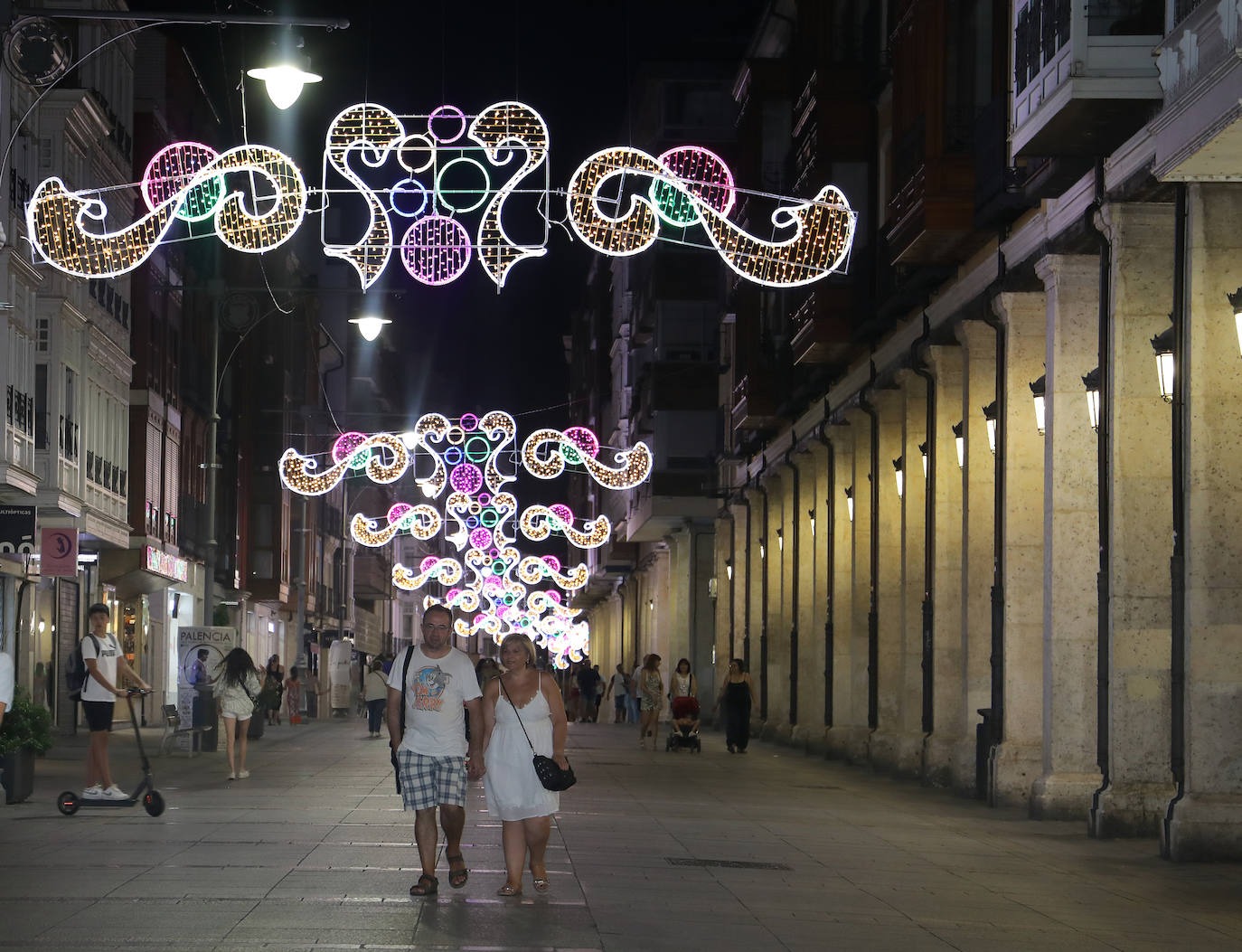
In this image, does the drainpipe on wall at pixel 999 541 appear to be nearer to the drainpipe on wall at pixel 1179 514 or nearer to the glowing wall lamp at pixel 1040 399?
the glowing wall lamp at pixel 1040 399

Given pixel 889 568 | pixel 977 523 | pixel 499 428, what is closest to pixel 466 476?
pixel 499 428

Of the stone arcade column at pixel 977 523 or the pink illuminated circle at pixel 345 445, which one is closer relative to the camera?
the stone arcade column at pixel 977 523

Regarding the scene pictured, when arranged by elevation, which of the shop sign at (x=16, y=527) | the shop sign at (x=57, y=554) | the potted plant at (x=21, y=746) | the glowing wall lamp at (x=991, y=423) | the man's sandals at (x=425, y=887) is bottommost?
the man's sandals at (x=425, y=887)

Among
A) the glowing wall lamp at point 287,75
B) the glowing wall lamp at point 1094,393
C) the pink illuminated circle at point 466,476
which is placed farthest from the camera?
the pink illuminated circle at point 466,476

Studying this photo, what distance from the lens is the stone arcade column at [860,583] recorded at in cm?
3312

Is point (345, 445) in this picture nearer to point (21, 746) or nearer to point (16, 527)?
point (16, 527)

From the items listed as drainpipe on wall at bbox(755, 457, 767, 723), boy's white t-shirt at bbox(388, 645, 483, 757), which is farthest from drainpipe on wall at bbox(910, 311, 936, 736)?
drainpipe on wall at bbox(755, 457, 767, 723)

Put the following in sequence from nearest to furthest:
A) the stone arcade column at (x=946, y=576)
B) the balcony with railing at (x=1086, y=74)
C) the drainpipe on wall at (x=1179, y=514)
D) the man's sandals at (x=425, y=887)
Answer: the man's sandals at (x=425, y=887) < the balcony with railing at (x=1086, y=74) < the drainpipe on wall at (x=1179, y=514) < the stone arcade column at (x=946, y=576)

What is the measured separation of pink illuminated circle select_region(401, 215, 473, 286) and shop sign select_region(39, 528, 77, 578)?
32.5 feet

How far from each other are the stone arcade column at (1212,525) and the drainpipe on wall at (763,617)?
91.1ft

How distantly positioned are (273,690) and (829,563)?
16239 millimetres

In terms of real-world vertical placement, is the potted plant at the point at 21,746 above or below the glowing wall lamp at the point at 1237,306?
below

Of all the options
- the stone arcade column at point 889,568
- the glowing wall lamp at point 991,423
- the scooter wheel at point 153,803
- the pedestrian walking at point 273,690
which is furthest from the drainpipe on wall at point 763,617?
the scooter wheel at point 153,803

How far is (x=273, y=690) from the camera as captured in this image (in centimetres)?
4744
